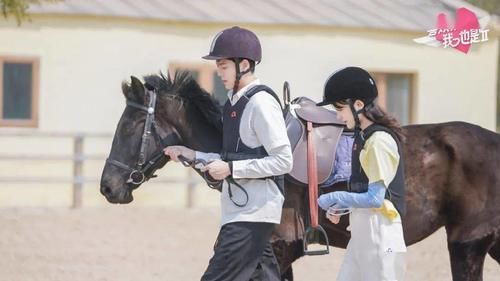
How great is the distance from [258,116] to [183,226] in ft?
24.5

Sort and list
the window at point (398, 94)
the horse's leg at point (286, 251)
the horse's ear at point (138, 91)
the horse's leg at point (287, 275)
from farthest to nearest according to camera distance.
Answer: the window at point (398, 94) < the horse's leg at point (287, 275) < the horse's ear at point (138, 91) < the horse's leg at point (286, 251)

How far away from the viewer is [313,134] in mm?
6094

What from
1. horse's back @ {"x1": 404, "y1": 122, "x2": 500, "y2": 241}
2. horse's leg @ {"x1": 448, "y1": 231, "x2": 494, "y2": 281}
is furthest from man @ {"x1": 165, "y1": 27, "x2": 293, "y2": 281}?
horse's leg @ {"x1": 448, "y1": 231, "x2": 494, "y2": 281}

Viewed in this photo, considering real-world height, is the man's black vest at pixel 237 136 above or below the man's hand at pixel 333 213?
above

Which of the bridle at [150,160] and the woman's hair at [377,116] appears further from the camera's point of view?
the bridle at [150,160]

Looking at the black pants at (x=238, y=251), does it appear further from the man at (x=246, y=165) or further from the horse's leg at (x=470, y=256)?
the horse's leg at (x=470, y=256)

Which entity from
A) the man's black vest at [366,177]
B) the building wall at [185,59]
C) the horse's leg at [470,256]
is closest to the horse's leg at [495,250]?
the horse's leg at [470,256]

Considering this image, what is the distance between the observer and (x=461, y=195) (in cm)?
658

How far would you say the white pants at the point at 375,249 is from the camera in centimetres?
493

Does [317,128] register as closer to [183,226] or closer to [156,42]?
[183,226]

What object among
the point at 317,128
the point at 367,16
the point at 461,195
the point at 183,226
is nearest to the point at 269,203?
the point at 317,128

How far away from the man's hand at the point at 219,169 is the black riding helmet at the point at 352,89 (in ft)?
1.93

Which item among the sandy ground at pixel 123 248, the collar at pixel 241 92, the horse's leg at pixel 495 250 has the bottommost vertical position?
the sandy ground at pixel 123 248

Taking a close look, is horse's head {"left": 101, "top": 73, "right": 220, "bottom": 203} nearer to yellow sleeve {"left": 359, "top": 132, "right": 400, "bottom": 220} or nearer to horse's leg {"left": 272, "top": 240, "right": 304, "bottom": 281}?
horse's leg {"left": 272, "top": 240, "right": 304, "bottom": 281}
